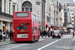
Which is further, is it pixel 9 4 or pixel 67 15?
pixel 67 15

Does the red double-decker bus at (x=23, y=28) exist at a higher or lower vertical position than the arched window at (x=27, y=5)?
lower

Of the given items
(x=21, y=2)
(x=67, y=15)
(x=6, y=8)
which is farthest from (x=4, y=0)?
(x=67, y=15)

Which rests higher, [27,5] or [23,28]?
[27,5]

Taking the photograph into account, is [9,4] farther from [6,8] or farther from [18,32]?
[18,32]

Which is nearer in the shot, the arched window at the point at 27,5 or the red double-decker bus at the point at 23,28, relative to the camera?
the red double-decker bus at the point at 23,28

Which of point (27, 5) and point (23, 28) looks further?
point (27, 5)

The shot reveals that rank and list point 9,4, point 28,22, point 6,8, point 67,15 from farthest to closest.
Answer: point 67,15 → point 9,4 → point 6,8 → point 28,22

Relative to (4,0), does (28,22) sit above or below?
below

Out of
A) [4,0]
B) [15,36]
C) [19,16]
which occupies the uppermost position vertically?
[4,0]

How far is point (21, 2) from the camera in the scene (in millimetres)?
72000

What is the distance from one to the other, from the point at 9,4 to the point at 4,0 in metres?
3.54

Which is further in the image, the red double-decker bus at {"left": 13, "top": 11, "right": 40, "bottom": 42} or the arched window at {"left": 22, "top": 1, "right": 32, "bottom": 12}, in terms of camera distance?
the arched window at {"left": 22, "top": 1, "right": 32, "bottom": 12}

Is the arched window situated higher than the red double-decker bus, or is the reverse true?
the arched window

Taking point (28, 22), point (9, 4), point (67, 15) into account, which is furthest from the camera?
point (67, 15)
